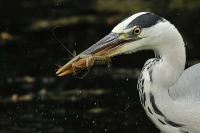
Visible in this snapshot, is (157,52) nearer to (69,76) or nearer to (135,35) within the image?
(135,35)

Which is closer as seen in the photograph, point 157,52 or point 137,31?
point 137,31

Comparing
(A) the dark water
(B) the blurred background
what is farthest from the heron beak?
(A) the dark water

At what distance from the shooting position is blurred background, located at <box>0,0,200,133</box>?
837 centimetres

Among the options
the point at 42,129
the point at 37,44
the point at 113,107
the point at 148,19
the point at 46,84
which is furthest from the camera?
the point at 37,44

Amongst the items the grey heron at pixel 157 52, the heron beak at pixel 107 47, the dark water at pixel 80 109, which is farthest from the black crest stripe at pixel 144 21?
the dark water at pixel 80 109

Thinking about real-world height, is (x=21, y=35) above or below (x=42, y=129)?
above

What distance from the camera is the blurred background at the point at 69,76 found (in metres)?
8.37

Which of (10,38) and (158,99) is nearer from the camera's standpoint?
(158,99)

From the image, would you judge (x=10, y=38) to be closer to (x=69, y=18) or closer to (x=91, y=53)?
(x=69, y=18)

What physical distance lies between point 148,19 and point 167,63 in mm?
436

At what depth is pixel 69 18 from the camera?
12.3 metres

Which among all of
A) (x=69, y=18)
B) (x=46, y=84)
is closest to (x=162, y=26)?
(x=46, y=84)

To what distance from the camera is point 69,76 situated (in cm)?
992

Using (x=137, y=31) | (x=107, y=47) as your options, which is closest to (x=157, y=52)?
(x=137, y=31)
